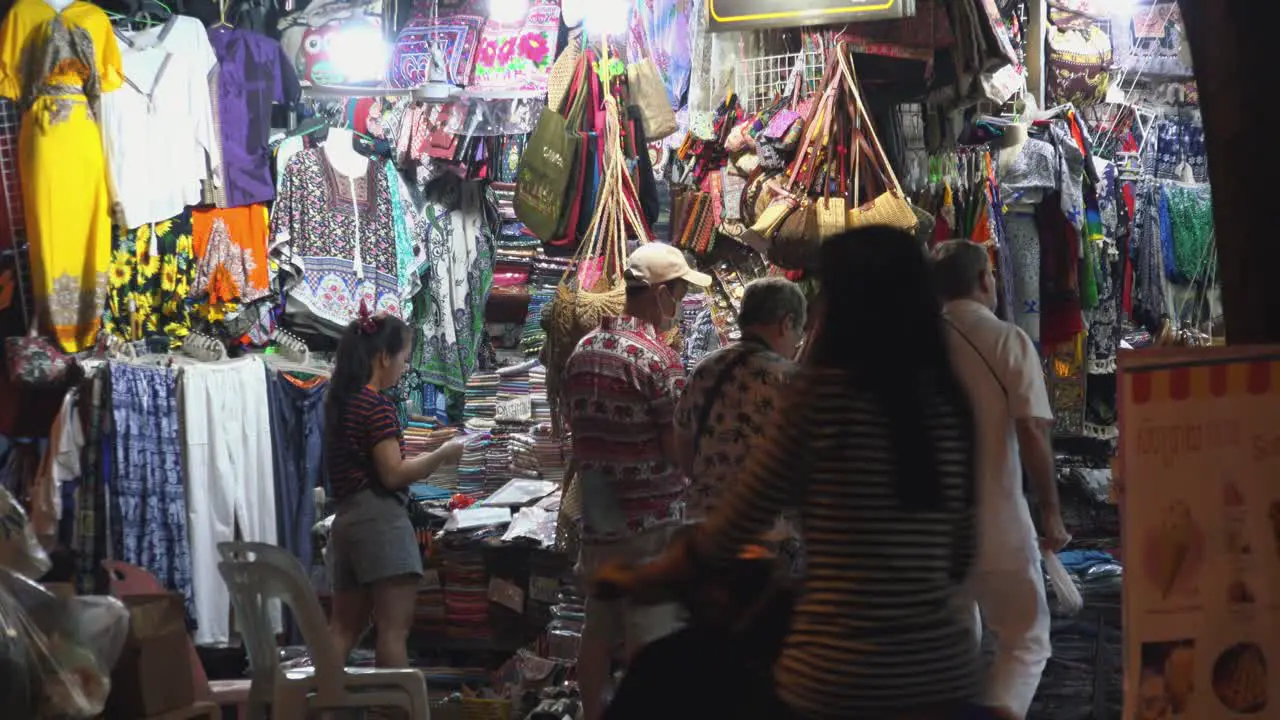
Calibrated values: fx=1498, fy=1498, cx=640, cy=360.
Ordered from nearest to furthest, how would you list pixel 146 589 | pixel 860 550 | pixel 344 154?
pixel 860 550, pixel 146 589, pixel 344 154

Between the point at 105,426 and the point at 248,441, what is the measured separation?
753 mm

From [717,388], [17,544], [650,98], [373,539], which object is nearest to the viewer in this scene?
[717,388]

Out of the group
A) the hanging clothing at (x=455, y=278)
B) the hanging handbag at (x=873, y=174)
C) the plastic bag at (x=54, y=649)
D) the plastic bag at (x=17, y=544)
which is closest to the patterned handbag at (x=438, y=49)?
the hanging clothing at (x=455, y=278)

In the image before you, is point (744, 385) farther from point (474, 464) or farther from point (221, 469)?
point (221, 469)

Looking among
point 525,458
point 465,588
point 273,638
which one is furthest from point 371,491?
point 525,458

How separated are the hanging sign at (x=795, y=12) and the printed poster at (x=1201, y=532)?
2.55 meters

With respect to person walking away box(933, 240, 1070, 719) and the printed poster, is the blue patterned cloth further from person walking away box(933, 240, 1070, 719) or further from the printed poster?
the printed poster

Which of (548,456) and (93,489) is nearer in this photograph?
(548,456)

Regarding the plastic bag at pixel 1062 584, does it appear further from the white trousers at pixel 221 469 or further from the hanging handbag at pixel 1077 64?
the white trousers at pixel 221 469

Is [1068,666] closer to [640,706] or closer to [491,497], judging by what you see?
[491,497]

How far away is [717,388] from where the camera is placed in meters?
4.63

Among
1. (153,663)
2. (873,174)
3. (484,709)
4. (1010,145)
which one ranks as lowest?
(484,709)

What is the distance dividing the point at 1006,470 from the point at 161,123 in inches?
214

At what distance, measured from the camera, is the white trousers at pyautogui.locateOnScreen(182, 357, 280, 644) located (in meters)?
8.12
